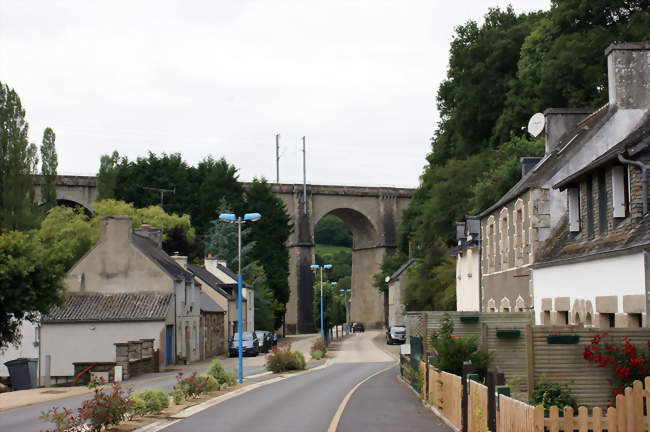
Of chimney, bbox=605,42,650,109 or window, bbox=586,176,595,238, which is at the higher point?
chimney, bbox=605,42,650,109

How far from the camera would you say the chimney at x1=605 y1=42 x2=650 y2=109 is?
20.6m

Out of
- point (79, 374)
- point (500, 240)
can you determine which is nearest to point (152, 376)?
point (79, 374)

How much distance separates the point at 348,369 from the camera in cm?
3912

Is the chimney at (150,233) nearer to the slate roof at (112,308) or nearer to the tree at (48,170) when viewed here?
the slate roof at (112,308)

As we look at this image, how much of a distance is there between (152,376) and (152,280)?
8.43 m

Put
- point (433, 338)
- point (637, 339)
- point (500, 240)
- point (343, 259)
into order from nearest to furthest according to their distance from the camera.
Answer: point (637, 339) < point (433, 338) < point (500, 240) < point (343, 259)

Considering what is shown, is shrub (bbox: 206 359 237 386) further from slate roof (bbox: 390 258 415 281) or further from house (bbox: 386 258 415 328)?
slate roof (bbox: 390 258 415 281)

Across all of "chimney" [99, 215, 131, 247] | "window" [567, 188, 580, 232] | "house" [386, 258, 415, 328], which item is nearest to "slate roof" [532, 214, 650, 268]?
"window" [567, 188, 580, 232]

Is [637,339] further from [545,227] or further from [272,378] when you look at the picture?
[272,378]

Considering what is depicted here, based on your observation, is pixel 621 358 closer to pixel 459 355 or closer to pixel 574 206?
pixel 459 355

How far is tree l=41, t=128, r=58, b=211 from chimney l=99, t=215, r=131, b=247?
92.0 feet

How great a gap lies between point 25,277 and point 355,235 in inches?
3051

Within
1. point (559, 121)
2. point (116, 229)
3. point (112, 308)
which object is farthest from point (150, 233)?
point (559, 121)

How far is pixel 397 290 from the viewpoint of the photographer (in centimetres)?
7438
